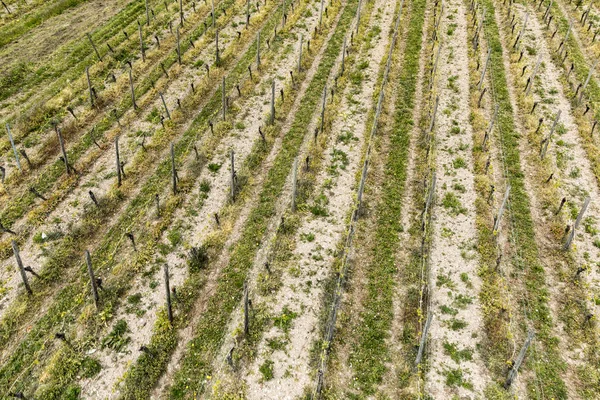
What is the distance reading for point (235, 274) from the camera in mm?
13891

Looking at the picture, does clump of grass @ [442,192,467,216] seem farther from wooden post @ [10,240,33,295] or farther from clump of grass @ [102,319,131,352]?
wooden post @ [10,240,33,295]

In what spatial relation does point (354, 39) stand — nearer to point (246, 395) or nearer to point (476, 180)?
point (476, 180)

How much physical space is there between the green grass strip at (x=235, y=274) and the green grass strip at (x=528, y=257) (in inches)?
333

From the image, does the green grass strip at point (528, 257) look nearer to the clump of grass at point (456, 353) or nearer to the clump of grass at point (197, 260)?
the clump of grass at point (456, 353)

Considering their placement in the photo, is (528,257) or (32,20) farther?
(32,20)

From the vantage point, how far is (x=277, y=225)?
15.6 metres

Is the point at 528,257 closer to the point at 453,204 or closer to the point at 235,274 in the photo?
the point at 453,204

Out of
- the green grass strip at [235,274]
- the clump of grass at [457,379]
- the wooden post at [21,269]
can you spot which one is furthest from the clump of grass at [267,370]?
the wooden post at [21,269]

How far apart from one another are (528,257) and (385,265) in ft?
15.6

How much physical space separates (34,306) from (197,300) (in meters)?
4.69

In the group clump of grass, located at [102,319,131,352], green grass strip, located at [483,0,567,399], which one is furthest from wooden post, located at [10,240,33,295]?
green grass strip, located at [483,0,567,399]

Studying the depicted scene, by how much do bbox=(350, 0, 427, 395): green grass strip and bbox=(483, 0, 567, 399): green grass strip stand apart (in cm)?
392

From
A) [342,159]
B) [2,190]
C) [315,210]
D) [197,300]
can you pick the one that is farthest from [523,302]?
[2,190]

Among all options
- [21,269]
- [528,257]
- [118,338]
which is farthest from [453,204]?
[21,269]
